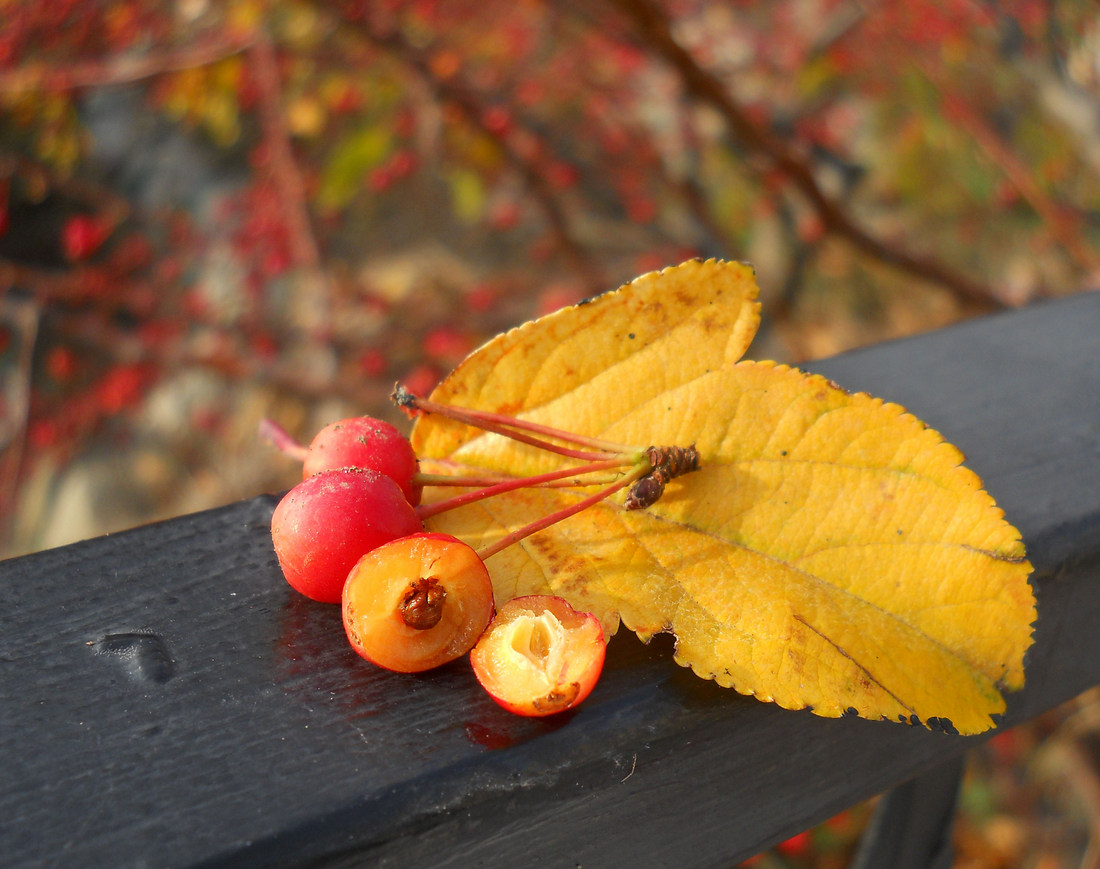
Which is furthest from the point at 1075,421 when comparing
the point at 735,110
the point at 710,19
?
the point at 710,19

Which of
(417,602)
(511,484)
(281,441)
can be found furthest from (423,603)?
(281,441)

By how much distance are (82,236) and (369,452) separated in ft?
10.1

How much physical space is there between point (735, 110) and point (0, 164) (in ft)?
7.86

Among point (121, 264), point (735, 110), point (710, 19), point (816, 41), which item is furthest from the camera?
point (710, 19)

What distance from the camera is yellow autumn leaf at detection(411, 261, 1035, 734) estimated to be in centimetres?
49

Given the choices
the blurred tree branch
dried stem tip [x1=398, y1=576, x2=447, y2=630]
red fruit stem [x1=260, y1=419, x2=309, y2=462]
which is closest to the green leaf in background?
the blurred tree branch

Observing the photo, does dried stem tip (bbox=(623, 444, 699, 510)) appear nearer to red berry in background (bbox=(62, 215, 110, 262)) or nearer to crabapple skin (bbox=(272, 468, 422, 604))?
crabapple skin (bbox=(272, 468, 422, 604))

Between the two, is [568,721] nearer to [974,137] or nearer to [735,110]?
[735,110]

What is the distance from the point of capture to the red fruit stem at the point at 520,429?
1.89 ft

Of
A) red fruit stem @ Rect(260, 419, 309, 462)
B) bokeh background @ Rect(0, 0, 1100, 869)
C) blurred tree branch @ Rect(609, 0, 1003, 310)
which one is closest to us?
red fruit stem @ Rect(260, 419, 309, 462)

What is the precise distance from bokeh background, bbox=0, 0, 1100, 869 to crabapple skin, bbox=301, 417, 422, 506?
2.17 meters

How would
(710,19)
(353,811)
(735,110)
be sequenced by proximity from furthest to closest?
1. (710,19)
2. (735,110)
3. (353,811)

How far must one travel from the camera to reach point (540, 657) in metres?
0.48

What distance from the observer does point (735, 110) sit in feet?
6.68
